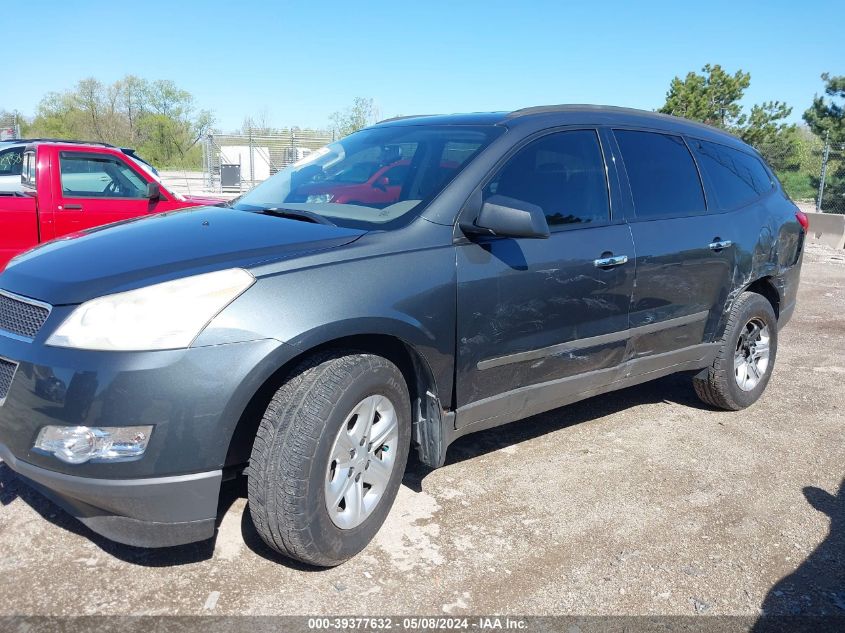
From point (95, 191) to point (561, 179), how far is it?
217 inches

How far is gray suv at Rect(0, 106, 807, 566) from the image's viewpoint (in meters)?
2.42

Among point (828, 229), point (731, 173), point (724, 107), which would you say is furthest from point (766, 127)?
Result: point (731, 173)

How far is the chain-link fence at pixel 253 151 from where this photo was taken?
75.7ft

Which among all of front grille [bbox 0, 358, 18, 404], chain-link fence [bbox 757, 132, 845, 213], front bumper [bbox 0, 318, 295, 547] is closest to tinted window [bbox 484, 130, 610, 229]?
front bumper [bbox 0, 318, 295, 547]

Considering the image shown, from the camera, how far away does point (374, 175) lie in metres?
3.66

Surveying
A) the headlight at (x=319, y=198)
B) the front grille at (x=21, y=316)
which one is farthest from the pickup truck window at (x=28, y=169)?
the front grille at (x=21, y=316)

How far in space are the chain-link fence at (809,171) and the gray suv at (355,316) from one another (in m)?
20.6

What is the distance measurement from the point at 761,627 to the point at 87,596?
2447mm

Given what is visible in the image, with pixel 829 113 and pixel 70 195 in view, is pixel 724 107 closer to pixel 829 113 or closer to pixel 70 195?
pixel 829 113

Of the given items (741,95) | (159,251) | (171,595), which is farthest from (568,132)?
(741,95)

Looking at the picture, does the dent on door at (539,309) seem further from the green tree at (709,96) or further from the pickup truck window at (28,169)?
the green tree at (709,96)

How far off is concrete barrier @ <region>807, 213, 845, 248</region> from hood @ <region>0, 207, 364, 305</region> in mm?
15848

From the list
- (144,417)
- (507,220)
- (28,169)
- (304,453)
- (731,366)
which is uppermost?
(28,169)

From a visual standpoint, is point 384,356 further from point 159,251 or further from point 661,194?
point 661,194
